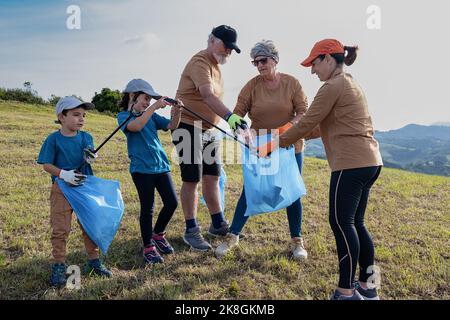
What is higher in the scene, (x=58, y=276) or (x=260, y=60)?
(x=260, y=60)

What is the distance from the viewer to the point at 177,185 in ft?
23.4

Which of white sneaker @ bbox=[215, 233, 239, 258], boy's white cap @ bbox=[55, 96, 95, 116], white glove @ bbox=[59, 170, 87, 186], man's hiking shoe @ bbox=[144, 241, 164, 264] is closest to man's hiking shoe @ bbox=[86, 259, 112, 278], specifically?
man's hiking shoe @ bbox=[144, 241, 164, 264]

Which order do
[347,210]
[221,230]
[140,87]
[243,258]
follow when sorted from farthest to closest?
1. [221,230]
2. [243,258]
3. [140,87]
4. [347,210]

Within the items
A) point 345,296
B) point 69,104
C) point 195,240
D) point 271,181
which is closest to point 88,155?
point 69,104

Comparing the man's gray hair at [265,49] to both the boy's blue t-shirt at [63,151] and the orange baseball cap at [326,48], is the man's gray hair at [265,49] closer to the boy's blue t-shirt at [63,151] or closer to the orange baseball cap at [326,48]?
the orange baseball cap at [326,48]

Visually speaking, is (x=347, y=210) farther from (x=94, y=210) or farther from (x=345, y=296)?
(x=94, y=210)

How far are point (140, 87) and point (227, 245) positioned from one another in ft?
5.09

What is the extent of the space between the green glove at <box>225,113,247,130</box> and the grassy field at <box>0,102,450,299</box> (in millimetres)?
1131

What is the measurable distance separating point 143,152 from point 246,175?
867mm

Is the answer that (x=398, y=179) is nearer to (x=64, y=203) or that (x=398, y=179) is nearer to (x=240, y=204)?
(x=240, y=204)

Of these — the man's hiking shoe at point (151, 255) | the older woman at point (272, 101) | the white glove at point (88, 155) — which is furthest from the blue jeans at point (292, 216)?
the white glove at point (88, 155)

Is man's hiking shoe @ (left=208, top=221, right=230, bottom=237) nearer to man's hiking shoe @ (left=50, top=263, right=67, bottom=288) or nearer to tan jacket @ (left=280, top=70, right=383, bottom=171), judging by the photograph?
man's hiking shoe @ (left=50, top=263, right=67, bottom=288)

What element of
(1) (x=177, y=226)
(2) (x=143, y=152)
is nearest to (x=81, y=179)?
(2) (x=143, y=152)

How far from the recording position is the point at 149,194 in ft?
11.6
